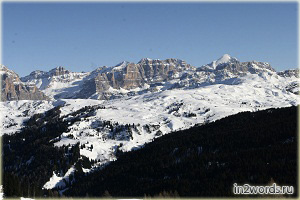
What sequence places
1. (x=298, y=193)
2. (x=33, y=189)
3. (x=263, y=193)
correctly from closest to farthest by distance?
(x=263, y=193) → (x=298, y=193) → (x=33, y=189)

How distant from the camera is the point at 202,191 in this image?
7657 inches

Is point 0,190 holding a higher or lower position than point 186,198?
higher

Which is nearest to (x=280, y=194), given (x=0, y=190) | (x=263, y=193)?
(x=263, y=193)

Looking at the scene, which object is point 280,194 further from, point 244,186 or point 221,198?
point 244,186

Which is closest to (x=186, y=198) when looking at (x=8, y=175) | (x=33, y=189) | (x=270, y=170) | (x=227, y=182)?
(x=227, y=182)

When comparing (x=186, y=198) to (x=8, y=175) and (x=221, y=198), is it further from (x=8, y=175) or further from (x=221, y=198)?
(x=8, y=175)

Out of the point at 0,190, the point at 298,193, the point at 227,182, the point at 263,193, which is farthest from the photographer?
the point at 227,182

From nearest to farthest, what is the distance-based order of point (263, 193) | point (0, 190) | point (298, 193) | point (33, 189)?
1. point (0, 190)
2. point (263, 193)
3. point (298, 193)
4. point (33, 189)

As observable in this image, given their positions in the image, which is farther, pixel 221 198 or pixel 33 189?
pixel 33 189

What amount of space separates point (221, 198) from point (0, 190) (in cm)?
8984

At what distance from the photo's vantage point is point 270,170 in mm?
199750

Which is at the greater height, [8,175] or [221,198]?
[8,175]

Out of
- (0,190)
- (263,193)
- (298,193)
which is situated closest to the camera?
(0,190)

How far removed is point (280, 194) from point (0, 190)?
9869 centimetres
